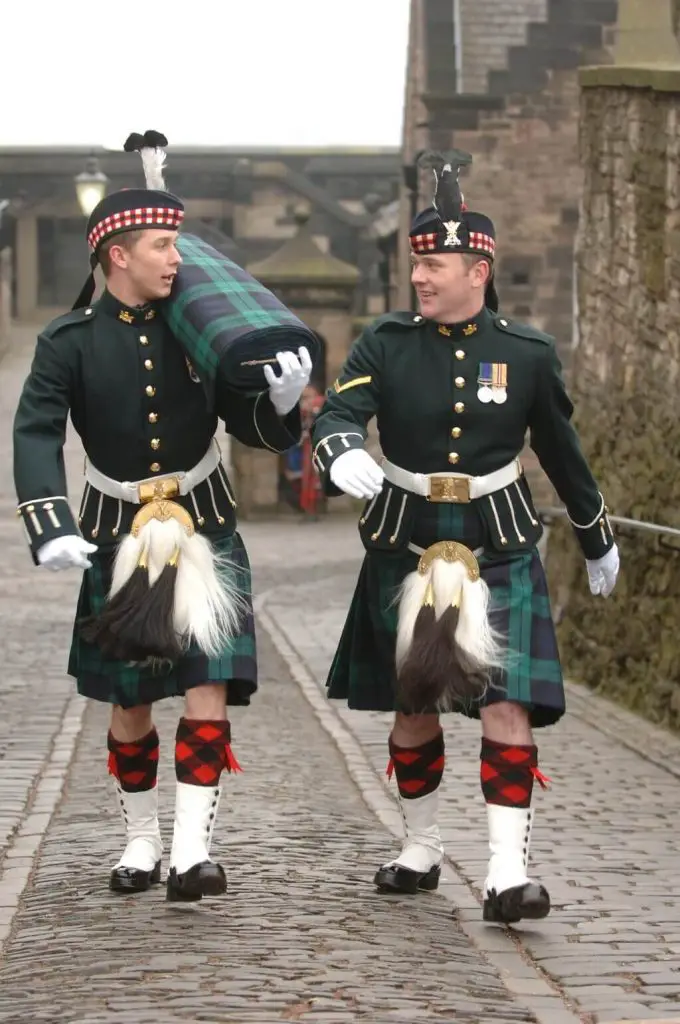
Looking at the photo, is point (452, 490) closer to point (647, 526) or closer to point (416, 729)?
point (416, 729)

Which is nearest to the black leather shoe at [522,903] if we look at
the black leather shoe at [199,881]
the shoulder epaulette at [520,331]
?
the black leather shoe at [199,881]

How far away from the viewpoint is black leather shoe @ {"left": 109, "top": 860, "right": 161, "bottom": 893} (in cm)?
713

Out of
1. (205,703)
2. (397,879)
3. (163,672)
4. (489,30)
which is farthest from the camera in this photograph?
(489,30)

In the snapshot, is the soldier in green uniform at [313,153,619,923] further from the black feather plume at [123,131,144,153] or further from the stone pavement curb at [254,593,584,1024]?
the black feather plume at [123,131,144,153]

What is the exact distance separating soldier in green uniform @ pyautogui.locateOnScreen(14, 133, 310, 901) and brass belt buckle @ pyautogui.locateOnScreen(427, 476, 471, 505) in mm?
437

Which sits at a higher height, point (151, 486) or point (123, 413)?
point (123, 413)

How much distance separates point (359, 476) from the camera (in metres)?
6.54

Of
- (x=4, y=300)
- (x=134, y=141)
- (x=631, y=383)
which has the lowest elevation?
(x=4, y=300)

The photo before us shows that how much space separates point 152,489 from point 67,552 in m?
0.43

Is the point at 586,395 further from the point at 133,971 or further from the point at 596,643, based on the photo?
the point at 133,971

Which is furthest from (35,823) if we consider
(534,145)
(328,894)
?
(534,145)

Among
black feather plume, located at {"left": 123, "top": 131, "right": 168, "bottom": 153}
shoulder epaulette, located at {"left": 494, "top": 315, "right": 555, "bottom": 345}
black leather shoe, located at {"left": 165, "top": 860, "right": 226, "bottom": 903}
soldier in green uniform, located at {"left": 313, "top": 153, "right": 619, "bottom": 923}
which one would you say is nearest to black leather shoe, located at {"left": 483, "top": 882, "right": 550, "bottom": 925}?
soldier in green uniform, located at {"left": 313, "top": 153, "right": 619, "bottom": 923}

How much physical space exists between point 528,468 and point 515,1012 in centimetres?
2517

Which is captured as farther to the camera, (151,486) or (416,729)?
(416,729)
